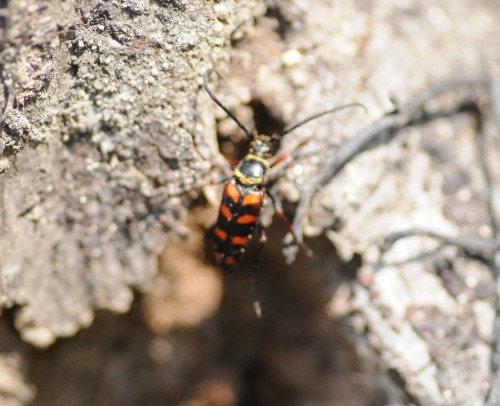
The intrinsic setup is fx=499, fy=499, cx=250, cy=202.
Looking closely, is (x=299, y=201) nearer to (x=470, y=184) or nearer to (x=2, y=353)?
(x=470, y=184)

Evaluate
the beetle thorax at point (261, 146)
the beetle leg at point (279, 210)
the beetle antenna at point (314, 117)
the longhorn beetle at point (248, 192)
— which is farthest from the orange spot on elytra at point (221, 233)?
the beetle antenna at point (314, 117)

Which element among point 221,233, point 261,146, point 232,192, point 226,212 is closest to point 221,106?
point 261,146

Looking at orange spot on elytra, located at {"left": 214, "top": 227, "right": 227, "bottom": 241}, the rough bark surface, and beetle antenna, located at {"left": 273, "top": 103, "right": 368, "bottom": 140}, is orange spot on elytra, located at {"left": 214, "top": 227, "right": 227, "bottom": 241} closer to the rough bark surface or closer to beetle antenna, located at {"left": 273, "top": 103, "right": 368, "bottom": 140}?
the rough bark surface

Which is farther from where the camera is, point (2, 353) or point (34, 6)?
point (2, 353)

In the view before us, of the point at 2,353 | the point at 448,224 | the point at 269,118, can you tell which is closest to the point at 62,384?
the point at 2,353

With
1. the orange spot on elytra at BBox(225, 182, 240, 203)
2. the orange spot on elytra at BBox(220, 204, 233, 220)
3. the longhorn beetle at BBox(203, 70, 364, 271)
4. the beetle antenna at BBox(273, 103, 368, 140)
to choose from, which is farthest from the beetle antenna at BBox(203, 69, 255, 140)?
the orange spot on elytra at BBox(220, 204, 233, 220)

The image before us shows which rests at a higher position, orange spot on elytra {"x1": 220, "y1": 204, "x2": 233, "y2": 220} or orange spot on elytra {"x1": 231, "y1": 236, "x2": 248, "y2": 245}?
orange spot on elytra {"x1": 220, "y1": 204, "x2": 233, "y2": 220}
